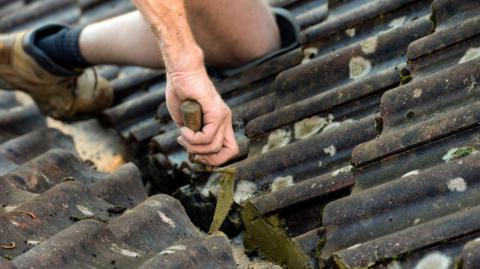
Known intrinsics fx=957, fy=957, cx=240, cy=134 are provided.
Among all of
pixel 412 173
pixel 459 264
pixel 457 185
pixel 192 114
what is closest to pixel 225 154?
pixel 192 114

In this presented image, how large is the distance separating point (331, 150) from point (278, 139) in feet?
0.74

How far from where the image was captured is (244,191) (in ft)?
7.70

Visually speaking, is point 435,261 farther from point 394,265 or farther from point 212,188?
point 212,188

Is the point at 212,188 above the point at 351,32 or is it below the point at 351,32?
below

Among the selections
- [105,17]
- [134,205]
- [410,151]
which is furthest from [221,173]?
[105,17]

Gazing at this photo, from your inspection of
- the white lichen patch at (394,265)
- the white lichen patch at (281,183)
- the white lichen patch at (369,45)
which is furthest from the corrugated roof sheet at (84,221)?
the white lichen patch at (369,45)

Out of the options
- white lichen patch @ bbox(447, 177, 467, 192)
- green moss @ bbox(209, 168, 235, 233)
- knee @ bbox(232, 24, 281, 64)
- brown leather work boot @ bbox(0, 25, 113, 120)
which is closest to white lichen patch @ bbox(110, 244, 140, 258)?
green moss @ bbox(209, 168, 235, 233)

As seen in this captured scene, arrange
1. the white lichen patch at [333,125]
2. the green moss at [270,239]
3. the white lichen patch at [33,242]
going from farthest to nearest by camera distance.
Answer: the white lichen patch at [333,125] → the green moss at [270,239] → the white lichen patch at [33,242]

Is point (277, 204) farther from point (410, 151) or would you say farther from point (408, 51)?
point (408, 51)

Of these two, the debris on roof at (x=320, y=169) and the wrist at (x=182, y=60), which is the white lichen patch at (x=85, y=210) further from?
the wrist at (x=182, y=60)

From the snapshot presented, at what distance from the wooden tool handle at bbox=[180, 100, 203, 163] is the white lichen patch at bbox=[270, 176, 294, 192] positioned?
24 cm

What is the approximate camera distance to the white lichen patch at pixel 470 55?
2244mm

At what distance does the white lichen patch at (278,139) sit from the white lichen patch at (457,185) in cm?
64

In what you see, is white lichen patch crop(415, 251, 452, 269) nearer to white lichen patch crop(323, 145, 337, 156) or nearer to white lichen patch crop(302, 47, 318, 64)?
white lichen patch crop(323, 145, 337, 156)
